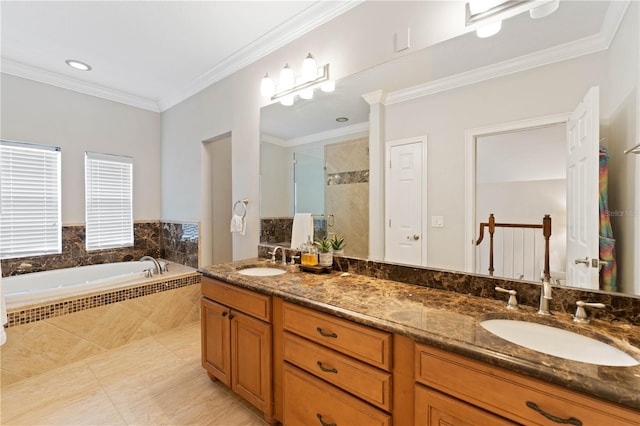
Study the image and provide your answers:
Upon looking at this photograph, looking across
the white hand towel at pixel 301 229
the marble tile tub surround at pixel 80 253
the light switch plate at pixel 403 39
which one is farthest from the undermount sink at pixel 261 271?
the marble tile tub surround at pixel 80 253

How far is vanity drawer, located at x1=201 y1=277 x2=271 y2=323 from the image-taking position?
1.54 metres

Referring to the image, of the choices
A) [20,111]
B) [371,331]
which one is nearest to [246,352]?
[371,331]

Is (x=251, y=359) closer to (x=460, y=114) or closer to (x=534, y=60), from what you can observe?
(x=460, y=114)

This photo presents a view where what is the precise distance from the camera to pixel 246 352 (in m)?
1.65

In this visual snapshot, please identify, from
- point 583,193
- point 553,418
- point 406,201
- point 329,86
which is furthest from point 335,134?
point 553,418

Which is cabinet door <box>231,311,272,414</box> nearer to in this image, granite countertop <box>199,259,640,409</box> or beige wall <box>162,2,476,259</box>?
granite countertop <box>199,259,640,409</box>

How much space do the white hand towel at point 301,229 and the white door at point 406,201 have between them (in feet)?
2.20

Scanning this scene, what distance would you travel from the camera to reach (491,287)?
4.32 feet

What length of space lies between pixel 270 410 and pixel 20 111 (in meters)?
3.66

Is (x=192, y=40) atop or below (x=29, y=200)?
atop

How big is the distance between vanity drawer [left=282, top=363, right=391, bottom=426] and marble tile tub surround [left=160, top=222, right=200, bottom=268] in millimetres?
2299

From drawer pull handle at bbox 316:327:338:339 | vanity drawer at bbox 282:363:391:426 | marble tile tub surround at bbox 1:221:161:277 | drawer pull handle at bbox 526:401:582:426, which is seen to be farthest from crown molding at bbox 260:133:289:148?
marble tile tub surround at bbox 1:221:161:277

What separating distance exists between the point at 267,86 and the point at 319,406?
220 centimetres

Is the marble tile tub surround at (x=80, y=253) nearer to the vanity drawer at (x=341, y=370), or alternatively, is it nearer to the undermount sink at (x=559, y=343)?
the vanity drawer at (x=341, y=370)
